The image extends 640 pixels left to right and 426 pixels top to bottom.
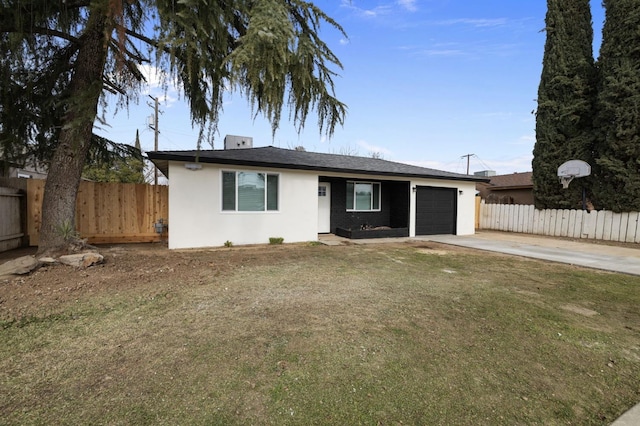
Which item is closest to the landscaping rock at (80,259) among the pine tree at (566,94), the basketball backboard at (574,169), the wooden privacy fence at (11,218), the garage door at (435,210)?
the wooden privacy fence at (11,218)

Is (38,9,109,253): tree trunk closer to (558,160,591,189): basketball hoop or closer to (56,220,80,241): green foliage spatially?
(56,220,80,241): green foliage

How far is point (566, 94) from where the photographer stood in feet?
42.0

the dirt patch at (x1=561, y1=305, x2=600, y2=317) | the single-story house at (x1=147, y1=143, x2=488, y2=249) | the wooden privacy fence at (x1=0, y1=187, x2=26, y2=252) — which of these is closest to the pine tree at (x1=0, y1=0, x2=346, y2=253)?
the wooden privacy fence at (x1=0, y1=187, x2=26, y2=252)

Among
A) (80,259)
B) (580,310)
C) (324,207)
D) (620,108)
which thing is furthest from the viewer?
(324,207)

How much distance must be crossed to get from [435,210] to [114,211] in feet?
38.3

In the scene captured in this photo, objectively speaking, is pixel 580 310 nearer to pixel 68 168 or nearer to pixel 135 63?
pixel 68 168

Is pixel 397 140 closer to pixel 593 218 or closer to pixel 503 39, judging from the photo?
pixel 503 39

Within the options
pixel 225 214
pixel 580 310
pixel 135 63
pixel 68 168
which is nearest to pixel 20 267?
pixel 68 168

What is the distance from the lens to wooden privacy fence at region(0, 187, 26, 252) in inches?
280

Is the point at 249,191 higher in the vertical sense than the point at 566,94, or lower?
lower

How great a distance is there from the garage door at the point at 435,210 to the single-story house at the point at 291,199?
0.04 m

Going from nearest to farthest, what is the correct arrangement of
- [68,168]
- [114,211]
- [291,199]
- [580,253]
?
Result: 1. [68,168]
2. [580,253]
3. [114,211]
4. [291,199]

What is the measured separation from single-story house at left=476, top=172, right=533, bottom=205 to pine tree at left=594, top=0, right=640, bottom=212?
6.85 m

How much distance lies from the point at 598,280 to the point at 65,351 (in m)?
7.85
